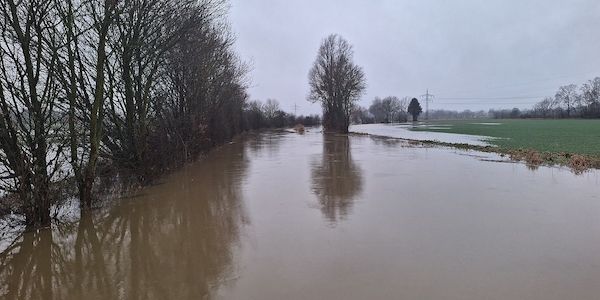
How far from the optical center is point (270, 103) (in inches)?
3829

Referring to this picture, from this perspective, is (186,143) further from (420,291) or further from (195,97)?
(420,291)

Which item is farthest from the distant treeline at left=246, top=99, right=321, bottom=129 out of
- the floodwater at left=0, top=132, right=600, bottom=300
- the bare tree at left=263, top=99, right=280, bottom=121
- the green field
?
the floodwater at left=0, top=132, right=600, bottom=300

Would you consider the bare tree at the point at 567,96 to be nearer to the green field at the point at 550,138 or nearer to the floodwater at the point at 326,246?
the green field at the point at 550,138

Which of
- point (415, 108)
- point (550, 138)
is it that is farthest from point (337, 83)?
point (415, 108)

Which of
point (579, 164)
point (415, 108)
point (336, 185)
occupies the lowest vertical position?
point (579, 164)

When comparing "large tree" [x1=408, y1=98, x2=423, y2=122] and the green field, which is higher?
"large tree" [x1=408, y1=98, x2=423, y2=122]

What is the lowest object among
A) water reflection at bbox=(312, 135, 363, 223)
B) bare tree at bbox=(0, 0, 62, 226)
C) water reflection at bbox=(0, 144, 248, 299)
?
water reflection at bbox=(312, 135, 363, 223)

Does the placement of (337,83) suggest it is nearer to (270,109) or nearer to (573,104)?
(270,109)

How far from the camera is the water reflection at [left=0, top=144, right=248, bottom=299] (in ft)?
16.4

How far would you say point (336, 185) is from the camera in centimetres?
1236

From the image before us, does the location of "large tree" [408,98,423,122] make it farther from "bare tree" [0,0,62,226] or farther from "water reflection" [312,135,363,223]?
"bare tree" [0,0,62,226]

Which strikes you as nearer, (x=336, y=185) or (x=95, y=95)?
(x=95, y=95)

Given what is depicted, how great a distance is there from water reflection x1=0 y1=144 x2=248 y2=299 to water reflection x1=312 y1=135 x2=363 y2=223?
1.89 m

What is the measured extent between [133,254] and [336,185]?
6.96 meters
